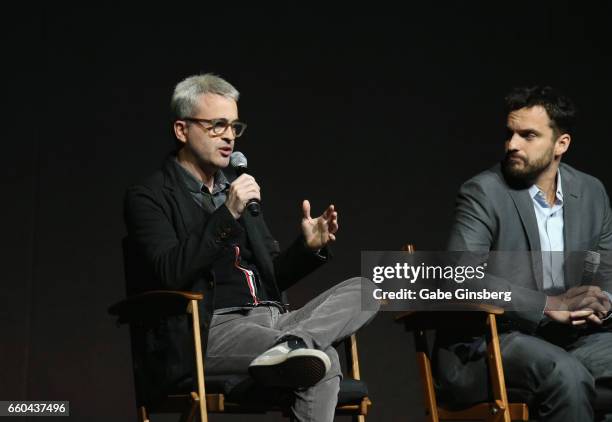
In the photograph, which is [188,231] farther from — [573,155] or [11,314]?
[573,155]

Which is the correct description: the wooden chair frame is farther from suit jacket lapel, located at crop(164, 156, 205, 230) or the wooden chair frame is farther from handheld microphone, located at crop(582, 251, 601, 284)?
handheld microphone, located at crop(582, 251, 601, 284)

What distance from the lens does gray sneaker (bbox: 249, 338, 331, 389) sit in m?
2.69

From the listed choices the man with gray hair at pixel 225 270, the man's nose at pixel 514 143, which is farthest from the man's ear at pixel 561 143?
the man with gray hair at pixel 225 270

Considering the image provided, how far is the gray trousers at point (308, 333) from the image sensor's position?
2799mm

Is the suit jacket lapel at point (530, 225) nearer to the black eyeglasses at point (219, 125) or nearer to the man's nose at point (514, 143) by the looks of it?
the man's nose at point (514, 143)

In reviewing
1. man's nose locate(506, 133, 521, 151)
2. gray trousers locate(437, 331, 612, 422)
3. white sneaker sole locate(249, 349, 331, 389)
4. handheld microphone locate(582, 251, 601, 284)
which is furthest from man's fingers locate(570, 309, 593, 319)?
white sneaker sole locate(249, 349, 331, 389)

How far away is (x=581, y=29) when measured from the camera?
480cm

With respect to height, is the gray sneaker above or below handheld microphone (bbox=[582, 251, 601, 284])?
below

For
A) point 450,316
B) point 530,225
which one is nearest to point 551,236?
point 530,225

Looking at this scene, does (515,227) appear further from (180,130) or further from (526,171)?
(180,130)

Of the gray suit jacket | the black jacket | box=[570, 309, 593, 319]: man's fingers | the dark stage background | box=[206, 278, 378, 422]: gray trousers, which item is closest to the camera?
box=[206, 278, 378, 422]: gray trousers

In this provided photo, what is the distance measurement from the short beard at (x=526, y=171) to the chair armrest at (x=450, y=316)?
55cm

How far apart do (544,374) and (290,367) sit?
84cm

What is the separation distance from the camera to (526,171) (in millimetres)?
3436
